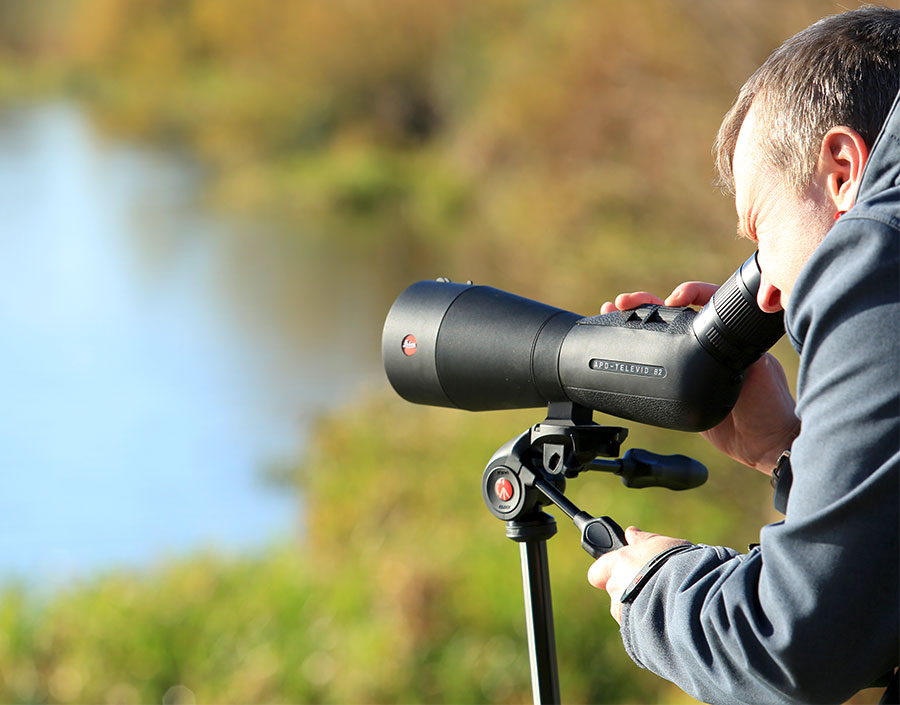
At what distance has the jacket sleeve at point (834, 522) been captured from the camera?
0.79 metres

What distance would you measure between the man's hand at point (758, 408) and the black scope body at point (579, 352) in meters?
0.08

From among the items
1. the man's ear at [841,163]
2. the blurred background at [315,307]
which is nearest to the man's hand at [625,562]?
the man's ear at [841,163]

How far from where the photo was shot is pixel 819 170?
0.91 metres

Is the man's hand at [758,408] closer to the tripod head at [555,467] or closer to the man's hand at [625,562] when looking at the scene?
the tripod head at [555,467]

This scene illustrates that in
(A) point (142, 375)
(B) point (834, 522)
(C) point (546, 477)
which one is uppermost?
(A) point (142, 375)

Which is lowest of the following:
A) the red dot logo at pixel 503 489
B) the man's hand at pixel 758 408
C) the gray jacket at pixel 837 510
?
the gray jacket at pixel 837 510

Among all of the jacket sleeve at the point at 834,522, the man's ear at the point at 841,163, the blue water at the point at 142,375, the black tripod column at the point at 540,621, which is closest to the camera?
the jacket sleeve at the point at 834,522

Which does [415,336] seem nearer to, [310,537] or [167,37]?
[310,537]

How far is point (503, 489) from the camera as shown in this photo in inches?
50.8

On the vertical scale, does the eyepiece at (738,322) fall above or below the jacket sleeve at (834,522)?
above

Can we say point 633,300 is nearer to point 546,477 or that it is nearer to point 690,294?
point 690,294

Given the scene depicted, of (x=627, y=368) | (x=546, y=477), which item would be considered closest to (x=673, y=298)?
(x=627, y=368)

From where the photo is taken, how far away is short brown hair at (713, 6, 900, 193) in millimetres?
904

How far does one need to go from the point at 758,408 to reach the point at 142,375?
9.59 metres
